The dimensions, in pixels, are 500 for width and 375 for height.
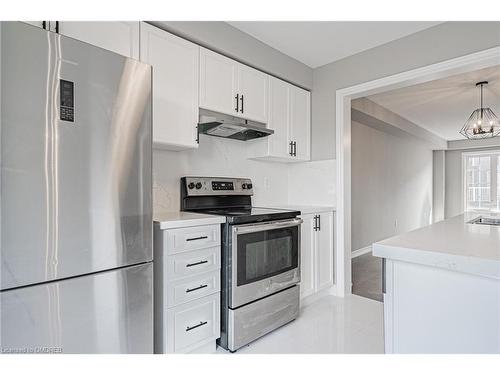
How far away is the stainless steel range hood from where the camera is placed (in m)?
2.18

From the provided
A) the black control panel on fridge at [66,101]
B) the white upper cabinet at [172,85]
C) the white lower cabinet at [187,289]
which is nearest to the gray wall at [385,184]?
the white upper cabinet at [172,85]

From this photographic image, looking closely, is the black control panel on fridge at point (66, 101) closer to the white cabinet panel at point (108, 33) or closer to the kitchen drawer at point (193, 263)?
the white cabinet panel at point (108, 33)

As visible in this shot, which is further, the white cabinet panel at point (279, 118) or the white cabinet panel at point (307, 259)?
the white cabinet panel at point (279, 118)

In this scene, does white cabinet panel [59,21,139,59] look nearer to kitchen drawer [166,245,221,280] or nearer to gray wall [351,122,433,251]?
kitchen drawer [166,245,221,280]

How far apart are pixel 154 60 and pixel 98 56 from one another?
62 cm

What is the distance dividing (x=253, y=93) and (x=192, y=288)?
1696 mm

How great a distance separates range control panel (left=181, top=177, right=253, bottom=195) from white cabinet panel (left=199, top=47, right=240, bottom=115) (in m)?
0.59

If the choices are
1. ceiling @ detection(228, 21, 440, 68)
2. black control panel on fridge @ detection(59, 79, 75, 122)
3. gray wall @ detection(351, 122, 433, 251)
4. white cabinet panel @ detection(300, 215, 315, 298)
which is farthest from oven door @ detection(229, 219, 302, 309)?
gray wall @ detection(351, 122, 433, 251)

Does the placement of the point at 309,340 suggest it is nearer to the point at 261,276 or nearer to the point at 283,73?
the point at 261,276

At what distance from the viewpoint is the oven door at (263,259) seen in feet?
6.20

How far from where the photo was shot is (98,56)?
130 cm

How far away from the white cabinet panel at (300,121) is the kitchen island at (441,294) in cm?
187
